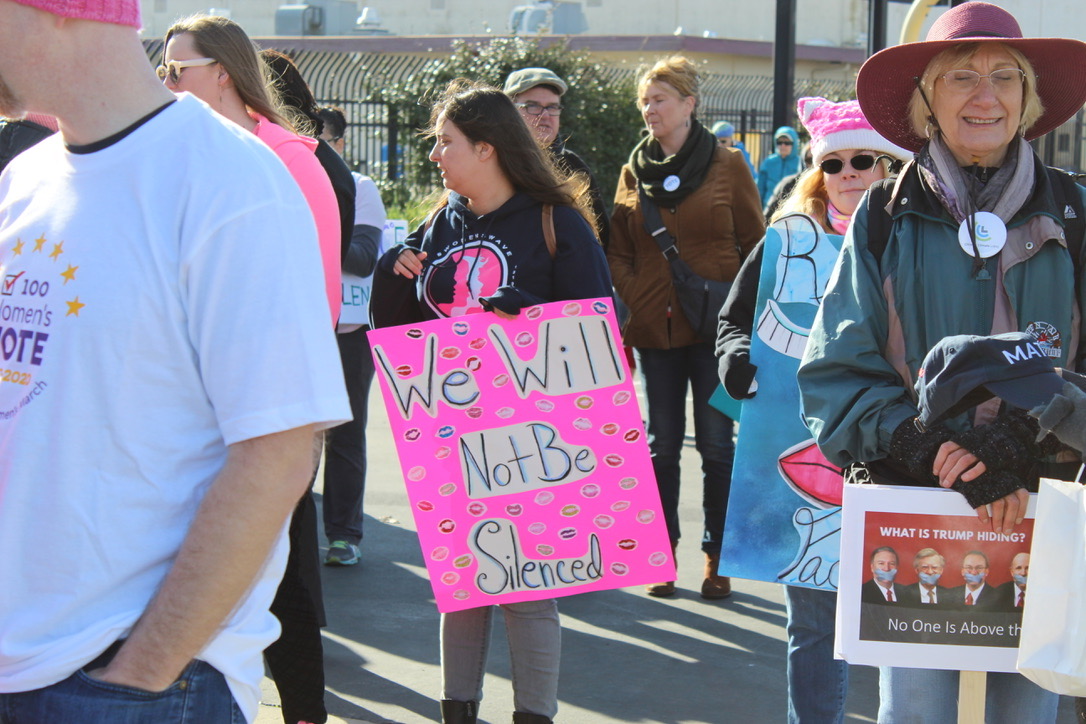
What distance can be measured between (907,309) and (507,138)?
1.55 meters

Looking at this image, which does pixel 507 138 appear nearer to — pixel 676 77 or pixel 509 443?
pixel 509 443

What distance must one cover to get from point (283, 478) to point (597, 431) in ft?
6.98

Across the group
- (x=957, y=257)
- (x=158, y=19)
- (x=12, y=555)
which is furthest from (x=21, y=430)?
(x=158, y=19)

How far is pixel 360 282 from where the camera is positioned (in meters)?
5.68

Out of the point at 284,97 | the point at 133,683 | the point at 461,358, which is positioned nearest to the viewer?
the point at 133,683

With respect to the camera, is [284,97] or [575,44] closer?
[284,97]

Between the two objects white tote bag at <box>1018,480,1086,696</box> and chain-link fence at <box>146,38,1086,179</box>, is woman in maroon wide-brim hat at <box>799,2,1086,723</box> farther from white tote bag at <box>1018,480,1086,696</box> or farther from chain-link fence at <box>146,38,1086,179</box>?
chain-link fence at <box>146,38,1086,179</box>

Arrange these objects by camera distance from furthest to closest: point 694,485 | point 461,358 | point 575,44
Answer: point 575,44 → point 694,485 → point 461,358

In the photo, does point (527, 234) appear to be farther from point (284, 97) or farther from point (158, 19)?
point (158, 19)

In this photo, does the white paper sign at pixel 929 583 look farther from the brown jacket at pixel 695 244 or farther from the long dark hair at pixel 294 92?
the brown jacket at pixel 695 244

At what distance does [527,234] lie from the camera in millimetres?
3805

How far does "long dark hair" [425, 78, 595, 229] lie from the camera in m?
3.82

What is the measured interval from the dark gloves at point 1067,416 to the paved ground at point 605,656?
6.78ft

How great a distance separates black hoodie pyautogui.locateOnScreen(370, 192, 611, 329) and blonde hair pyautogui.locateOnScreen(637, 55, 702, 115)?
6.22 ft
